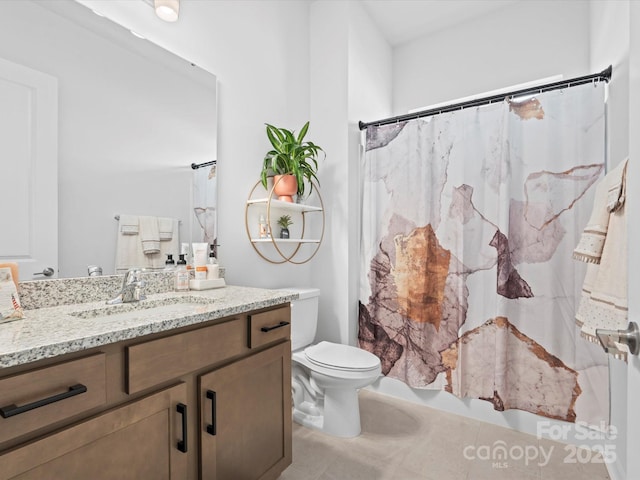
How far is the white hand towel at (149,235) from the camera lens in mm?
1531

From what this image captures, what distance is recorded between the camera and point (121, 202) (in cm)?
144

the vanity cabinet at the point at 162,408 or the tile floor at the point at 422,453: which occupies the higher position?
the vanity cabinet at the point at 162,408

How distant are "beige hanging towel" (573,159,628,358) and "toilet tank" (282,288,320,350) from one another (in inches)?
55.0

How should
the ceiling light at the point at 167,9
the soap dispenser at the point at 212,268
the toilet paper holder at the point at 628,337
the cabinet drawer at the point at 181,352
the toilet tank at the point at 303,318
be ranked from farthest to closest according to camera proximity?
the toilet tank at the point at 303,318
the soap dispenser at the point at 212,268
the ceiling light at the point at 167,9
the cabinet drawer at the point at 181,352
the toilet paper holder at the point at 628,337

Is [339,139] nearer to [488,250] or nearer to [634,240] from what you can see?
[488,250]

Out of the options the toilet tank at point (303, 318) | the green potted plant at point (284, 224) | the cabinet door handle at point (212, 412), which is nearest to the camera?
the cabinet door handle at point (212, 412)

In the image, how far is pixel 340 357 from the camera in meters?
1.93

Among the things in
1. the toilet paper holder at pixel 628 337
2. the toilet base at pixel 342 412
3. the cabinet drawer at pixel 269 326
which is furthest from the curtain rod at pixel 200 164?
the toilet paper holder at pixel 628 337

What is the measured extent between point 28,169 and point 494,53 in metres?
3.08

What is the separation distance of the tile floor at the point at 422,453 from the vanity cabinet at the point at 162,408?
37 cm

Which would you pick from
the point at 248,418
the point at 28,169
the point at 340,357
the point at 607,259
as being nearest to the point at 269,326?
the point at 248,418

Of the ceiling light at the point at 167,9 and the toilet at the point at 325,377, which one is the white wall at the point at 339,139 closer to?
the toilet at the point at 325,377

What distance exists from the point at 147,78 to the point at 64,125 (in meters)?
0.45

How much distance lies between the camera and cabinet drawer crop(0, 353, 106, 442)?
0.68 m
